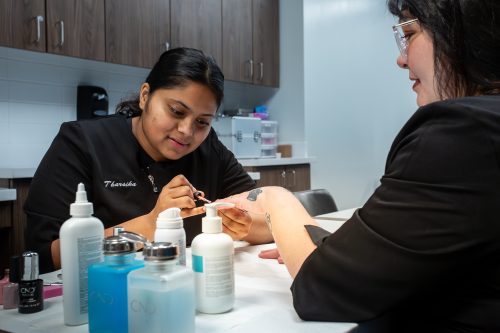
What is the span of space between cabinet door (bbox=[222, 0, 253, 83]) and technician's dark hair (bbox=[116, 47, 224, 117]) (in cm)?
219

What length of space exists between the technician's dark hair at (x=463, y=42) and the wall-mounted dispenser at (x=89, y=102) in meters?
2.44

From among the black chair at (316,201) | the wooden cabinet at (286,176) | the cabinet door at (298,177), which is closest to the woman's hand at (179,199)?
the black chair at (316,201)

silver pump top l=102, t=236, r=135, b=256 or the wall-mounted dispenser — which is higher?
the wall-mounted dispenser

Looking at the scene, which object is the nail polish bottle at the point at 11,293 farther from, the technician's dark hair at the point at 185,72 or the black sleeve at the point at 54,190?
the technician's dark hair at the point at 185,72

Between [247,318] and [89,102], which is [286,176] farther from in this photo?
[247,318]

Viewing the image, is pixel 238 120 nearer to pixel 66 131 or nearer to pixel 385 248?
pixel 66 131

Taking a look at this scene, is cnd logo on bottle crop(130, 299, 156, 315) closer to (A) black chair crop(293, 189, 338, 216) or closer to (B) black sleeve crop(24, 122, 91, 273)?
(B) black sleeve crop(24, 122, 91, 273)

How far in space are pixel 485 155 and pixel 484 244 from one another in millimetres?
120

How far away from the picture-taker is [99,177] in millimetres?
1357

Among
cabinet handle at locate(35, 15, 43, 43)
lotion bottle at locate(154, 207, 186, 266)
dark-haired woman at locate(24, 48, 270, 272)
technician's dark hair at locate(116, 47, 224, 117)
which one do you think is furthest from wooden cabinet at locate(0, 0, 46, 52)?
lotion bottle at locate(154, 207, 186, 266)

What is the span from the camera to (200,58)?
1.42 metres

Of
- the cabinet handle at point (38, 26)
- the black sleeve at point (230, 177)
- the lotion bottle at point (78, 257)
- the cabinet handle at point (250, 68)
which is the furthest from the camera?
the cabinet handle at point (250, 68)

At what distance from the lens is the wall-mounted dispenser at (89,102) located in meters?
2.88

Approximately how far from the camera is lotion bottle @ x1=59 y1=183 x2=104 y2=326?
683mm
